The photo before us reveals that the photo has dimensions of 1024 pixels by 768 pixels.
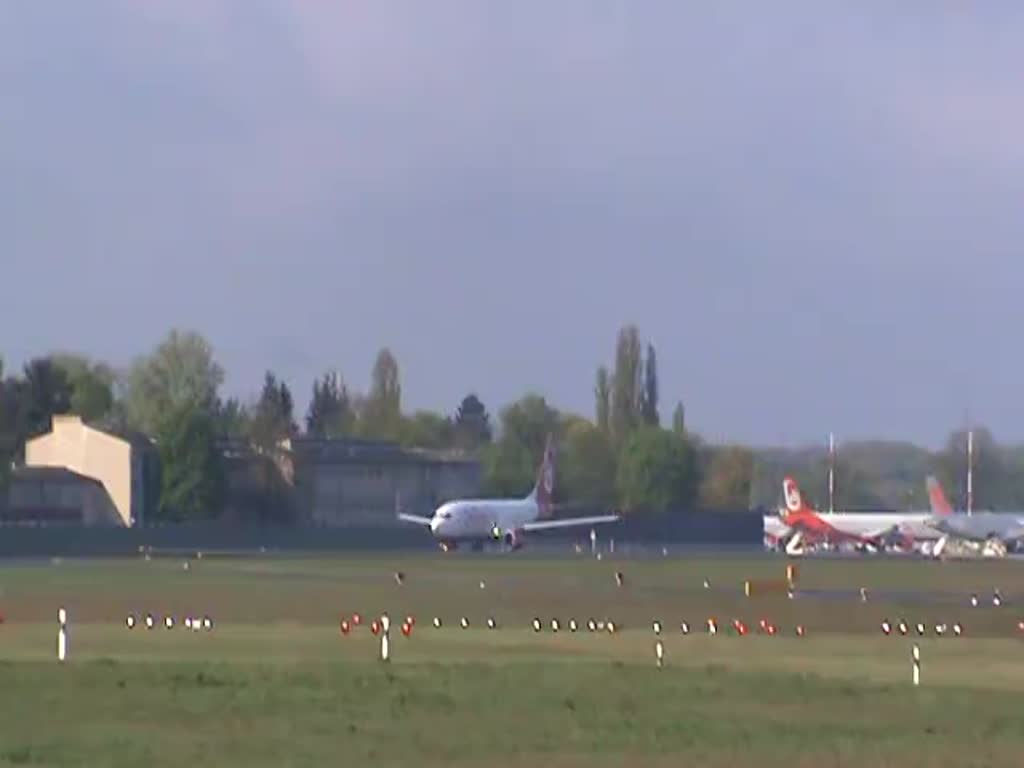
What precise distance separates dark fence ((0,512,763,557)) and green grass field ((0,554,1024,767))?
47.8m

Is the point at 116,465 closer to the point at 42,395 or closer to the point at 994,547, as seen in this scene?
the point at 42,395

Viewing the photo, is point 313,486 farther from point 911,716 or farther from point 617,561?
point 911,716

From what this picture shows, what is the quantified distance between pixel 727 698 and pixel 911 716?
10.1 feet

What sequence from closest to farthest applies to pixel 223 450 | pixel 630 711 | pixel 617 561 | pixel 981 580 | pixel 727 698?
pixel 630 711 → pixel 727 698 → pixel 981 580 → pixel 617 561 → pixel 223 450

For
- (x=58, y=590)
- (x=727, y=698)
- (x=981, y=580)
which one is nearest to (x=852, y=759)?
(x=727, y=698)

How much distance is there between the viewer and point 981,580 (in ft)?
317

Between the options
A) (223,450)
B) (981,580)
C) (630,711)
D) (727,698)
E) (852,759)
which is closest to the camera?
(852,759)

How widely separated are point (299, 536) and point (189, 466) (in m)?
28.4

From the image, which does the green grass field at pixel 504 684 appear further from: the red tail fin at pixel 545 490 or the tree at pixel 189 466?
the tree at pixel 189 466

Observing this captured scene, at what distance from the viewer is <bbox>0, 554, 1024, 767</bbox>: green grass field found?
1031 inches

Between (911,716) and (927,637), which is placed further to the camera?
(927,637)

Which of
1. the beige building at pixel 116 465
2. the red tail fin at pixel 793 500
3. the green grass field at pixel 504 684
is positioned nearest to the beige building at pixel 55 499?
the beige building at pixel 116 465

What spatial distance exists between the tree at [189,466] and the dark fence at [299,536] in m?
17.4

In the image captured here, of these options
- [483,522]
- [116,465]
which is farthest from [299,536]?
[116,465]
